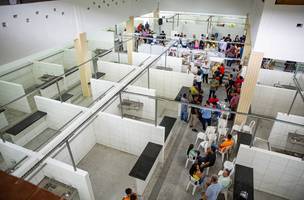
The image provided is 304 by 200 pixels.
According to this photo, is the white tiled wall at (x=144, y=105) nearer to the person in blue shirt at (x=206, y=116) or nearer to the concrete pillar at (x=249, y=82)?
the person in blue shirt at (x=206, y=116)

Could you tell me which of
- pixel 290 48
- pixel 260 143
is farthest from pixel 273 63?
pixel 260 143

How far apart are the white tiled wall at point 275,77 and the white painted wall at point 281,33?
2.99 meters

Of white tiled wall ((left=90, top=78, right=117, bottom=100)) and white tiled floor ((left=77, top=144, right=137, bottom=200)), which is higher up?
white tiled wall ((left=90, top=78, right=117, bottom=100))

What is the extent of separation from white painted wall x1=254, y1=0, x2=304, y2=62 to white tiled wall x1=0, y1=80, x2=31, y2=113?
23.8 feet

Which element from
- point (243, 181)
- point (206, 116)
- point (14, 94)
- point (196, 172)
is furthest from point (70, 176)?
point (14, 94)

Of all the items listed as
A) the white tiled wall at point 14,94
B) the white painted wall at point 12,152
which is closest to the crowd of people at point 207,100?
the white painted wall at point 12,152

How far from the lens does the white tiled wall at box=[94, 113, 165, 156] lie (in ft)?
16.8

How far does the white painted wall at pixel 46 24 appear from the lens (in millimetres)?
4883

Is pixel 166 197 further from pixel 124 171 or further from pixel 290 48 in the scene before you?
pixel 290 48

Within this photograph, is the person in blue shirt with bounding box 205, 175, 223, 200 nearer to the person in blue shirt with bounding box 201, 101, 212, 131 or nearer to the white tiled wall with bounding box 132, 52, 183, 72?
the person in blue shirt with bounding box 201, 101, 212, 131

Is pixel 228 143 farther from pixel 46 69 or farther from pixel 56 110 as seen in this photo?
pixel 46 69

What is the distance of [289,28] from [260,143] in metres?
2.92

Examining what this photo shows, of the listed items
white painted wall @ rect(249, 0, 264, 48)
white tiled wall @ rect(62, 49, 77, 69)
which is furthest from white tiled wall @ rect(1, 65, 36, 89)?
white painted wall @ rect(249, 0, 264, 48)

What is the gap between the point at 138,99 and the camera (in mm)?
6934
